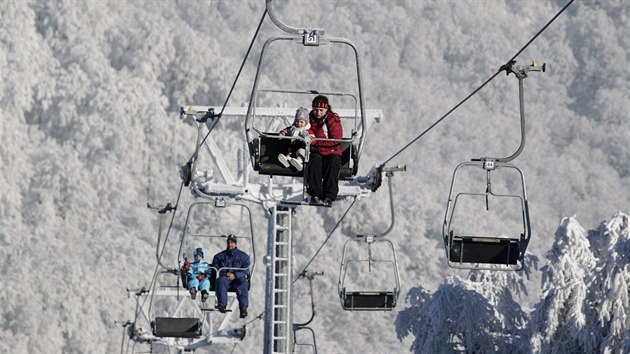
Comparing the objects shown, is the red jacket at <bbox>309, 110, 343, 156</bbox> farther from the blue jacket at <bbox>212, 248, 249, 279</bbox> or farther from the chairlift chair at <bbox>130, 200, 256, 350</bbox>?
the blue jacket at <bbox>212, 248, 249, 279</bbox>

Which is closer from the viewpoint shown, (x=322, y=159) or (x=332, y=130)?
(x=332, y=130)

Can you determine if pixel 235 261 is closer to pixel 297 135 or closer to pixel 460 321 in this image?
pixel 297 135

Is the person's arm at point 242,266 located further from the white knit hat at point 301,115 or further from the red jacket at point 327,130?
the white knit hat at point 301,115

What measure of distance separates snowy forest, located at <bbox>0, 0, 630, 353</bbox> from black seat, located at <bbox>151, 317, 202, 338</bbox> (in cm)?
1306

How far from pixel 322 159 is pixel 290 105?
90226mm

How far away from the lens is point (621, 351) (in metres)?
25.8

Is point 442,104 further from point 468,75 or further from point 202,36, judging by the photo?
point 202,36

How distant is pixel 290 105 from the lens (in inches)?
4028

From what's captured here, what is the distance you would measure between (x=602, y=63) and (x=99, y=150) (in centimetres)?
5121

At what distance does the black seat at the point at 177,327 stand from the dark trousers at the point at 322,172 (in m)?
9.60

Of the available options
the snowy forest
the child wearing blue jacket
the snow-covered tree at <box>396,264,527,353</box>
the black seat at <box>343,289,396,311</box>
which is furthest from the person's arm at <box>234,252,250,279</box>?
the snowy forest

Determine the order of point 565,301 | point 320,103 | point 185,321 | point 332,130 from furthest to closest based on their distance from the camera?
point 565,301 < point 185,321 < point 320,103 < point 332,130

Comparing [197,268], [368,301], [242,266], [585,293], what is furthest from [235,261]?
[585,293]

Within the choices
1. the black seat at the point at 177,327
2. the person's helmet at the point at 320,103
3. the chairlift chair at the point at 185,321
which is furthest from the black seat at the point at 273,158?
the black seat at the point at 177,327
